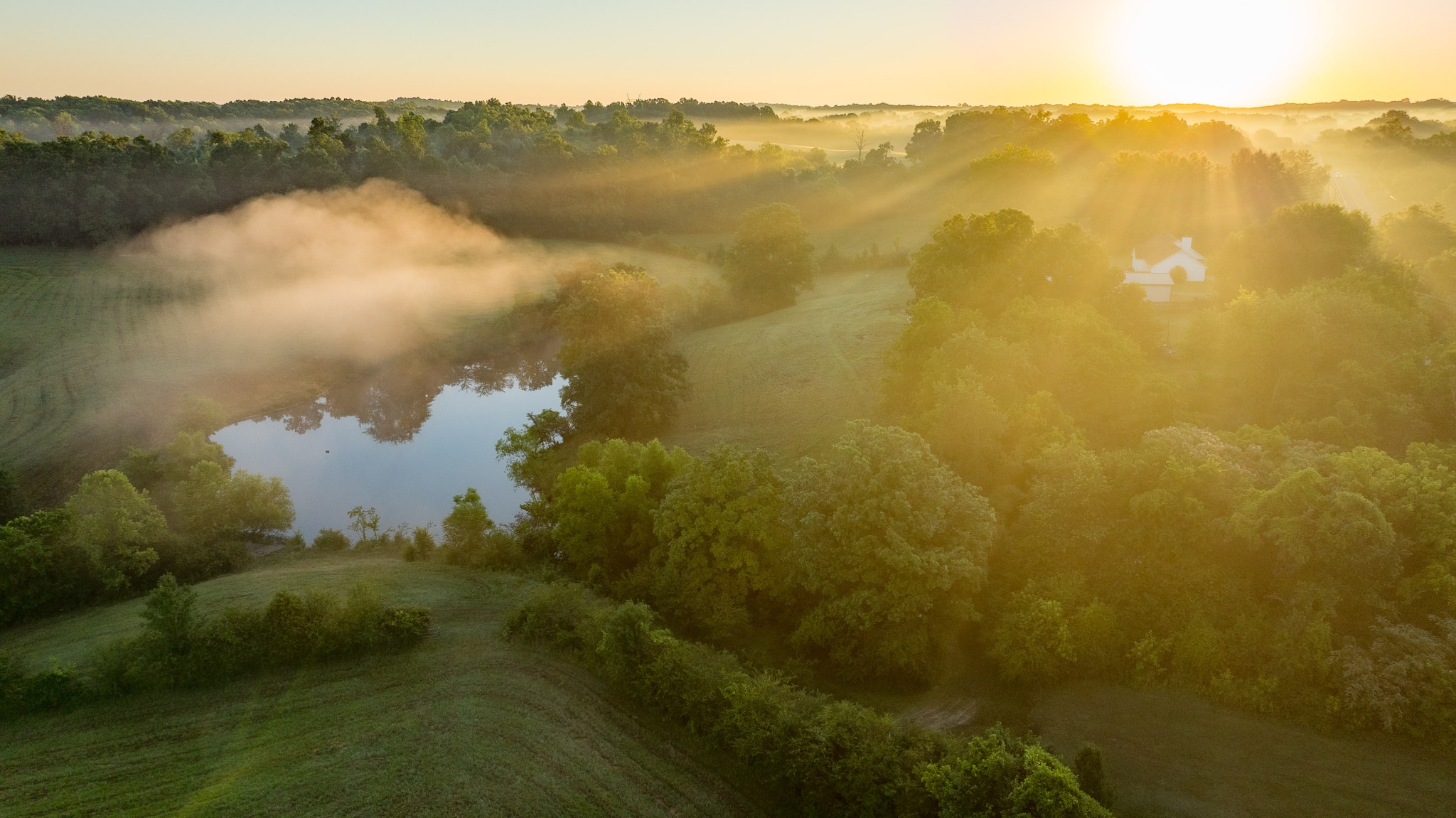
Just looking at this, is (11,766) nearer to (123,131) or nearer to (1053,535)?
(1053,535)

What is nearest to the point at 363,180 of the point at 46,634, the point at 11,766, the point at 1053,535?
the point at 46,634

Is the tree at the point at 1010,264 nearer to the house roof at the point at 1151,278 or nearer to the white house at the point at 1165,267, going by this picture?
the white house at the point at 1165,267

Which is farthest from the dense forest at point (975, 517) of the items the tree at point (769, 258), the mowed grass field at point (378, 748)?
the tree at point (769, 258)

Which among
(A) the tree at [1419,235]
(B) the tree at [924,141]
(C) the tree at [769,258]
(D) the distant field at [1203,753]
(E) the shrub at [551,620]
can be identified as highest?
(B) the tree at [924,141]

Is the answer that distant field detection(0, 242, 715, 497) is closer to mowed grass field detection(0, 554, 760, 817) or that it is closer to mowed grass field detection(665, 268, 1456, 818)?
mowed grass field detection(0, 554, 760, 817)

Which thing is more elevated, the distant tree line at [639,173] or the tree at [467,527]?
the distant tree line at [639,173]
